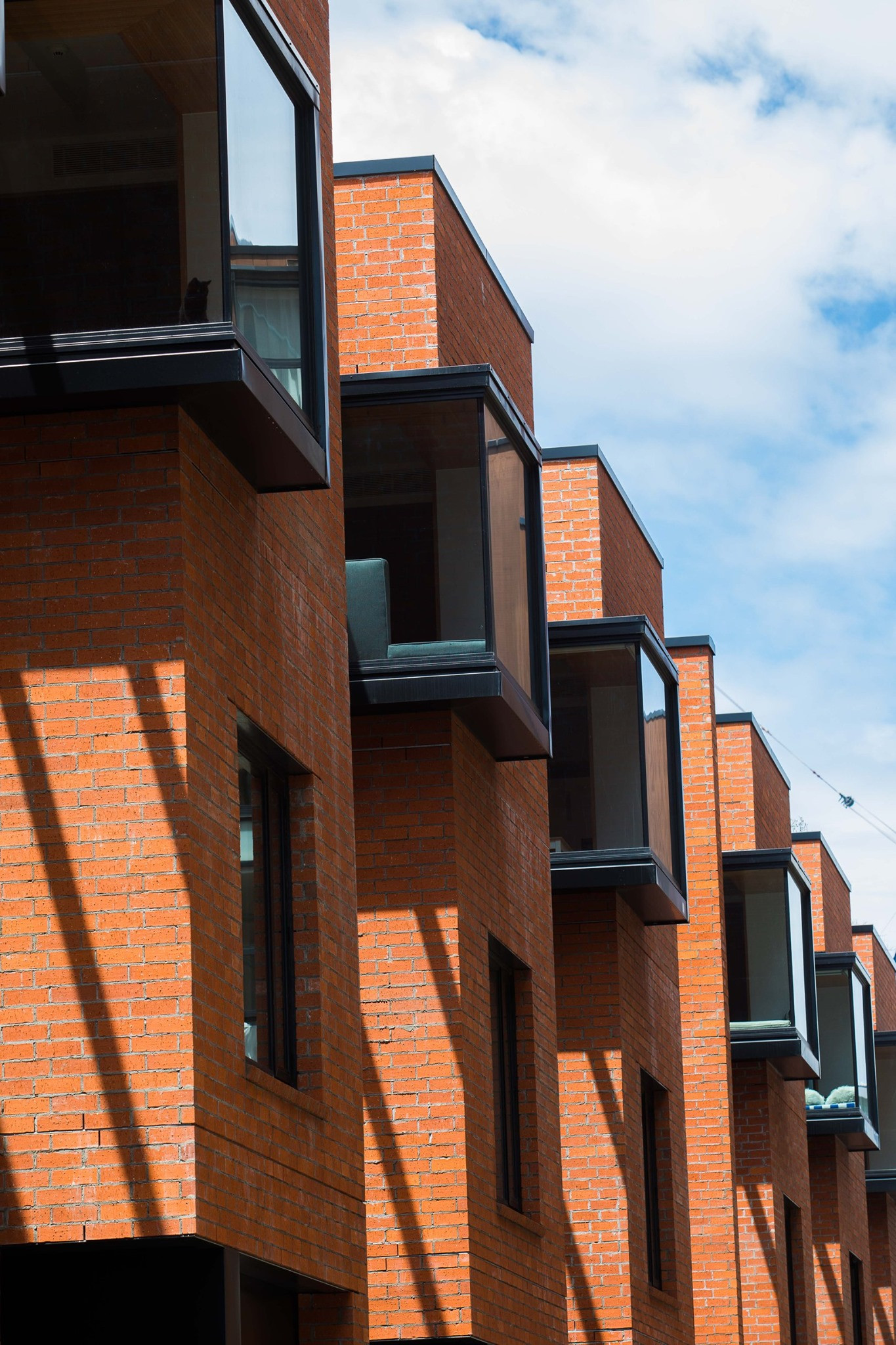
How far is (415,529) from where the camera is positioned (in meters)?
14.6

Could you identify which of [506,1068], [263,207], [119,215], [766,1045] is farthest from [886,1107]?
[119,215]

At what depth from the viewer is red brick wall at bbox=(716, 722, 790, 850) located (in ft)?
88.7

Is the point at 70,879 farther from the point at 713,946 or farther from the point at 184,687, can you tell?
the point at 713,946

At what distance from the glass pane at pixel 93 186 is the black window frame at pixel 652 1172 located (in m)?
11.3

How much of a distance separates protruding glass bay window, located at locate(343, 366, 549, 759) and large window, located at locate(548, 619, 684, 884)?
3.74 meters

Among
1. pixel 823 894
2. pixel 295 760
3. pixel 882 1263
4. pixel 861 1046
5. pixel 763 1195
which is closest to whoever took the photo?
pixel 295 760

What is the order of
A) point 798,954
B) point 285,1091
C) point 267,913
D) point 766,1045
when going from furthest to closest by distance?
point 798,954
point 766,1045
point 267,913
point 285,1091

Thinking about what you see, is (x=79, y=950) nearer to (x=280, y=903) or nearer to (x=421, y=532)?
(x=280, y=903)

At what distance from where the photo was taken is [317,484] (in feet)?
38.0

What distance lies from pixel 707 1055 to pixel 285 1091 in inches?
515

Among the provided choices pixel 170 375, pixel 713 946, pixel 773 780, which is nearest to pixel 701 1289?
pixel 713 946

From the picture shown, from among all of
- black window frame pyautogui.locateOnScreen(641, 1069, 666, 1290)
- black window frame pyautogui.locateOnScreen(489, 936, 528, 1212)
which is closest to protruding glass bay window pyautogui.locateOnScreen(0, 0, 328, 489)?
black window frame pyautogui.locateOnScreen(489, 936, 528, 1212)

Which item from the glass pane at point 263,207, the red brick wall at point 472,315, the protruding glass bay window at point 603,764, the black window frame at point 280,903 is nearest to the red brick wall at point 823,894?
the protruding glass bay window at point 603,764

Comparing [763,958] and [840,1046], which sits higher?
[763,958]
